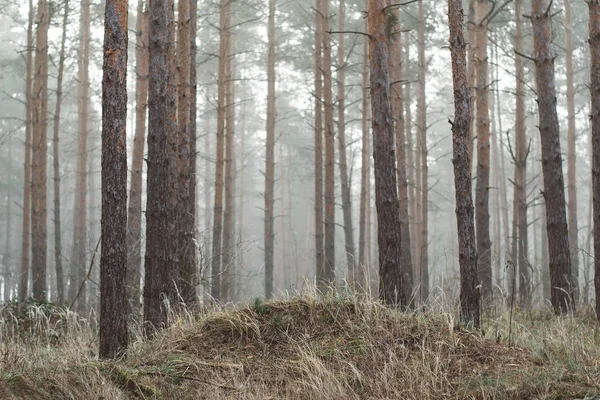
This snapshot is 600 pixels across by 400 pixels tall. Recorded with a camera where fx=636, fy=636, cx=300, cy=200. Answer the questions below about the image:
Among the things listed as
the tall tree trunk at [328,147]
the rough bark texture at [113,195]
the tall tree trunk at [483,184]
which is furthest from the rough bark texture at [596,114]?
the tall tree trunk at [328,147]

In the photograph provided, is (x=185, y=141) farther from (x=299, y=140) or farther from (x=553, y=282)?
(x=299, y=140)

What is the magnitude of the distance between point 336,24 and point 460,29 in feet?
47.5

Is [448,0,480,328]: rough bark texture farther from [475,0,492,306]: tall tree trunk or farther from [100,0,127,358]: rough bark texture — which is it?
[475,0,492,306]: tall tree trunk

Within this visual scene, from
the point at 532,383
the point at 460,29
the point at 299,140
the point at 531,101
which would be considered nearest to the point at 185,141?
the point at 460,29

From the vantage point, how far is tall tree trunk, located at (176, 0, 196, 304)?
32.4 ft

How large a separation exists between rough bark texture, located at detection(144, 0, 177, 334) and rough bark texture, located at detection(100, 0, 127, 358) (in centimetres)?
212

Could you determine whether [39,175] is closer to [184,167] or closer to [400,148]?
[184,167]

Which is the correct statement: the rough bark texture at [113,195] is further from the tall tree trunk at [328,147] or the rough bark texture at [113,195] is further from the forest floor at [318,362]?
the tall tree trunk at [328,147]

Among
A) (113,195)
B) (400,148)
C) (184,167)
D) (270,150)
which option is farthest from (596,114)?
(270,150)

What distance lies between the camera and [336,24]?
21359mm

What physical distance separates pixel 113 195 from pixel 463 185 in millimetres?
3850

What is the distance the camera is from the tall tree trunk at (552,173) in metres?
9.48

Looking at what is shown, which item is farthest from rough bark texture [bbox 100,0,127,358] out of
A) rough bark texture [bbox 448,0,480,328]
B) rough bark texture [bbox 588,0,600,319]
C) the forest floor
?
rough bark texture [bbox 588,0,600,319]

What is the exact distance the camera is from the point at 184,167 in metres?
10.8
